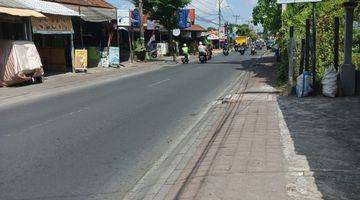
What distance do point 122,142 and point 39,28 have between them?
18027 millimetres

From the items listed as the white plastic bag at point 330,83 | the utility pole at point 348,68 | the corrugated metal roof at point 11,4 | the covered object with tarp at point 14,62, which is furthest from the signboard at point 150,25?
the white plastic bag at point 330,83

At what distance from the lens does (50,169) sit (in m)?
7.32

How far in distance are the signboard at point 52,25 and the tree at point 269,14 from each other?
11.3 meters

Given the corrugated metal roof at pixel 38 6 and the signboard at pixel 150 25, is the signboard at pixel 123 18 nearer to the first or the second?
the corrugated metal roof at pixel 38 6

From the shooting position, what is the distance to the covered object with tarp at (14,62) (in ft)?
71.8

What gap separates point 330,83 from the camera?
13.9 meters

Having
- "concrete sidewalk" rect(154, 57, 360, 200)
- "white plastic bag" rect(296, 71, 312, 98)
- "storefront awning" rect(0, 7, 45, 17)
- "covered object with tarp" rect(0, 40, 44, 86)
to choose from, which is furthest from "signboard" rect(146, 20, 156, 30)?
"concrete sidewalk" rect(154, 57, 360, 200)

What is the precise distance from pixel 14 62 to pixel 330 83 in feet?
43.7

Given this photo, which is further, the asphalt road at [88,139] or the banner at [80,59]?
the banner at [80,59]

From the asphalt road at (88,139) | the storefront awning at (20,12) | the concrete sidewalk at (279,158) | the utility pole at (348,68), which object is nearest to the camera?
the concrete sidewalk at (279,158)

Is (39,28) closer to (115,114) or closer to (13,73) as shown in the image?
(13,73)

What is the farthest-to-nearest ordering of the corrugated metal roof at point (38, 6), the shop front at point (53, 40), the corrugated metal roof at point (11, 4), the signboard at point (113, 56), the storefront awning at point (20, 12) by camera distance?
the signboard at point (113, 56), the shop front at point (53, 40), the corrugated metal roof at point (38, 6), the corrugated metal roof at point (11, 4), the storefront awning at point (20, 12)

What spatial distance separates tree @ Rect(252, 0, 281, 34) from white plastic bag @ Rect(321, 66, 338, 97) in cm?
1532

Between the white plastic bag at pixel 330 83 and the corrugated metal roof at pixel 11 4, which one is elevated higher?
the corrugated metal roof at pixel 11 4
